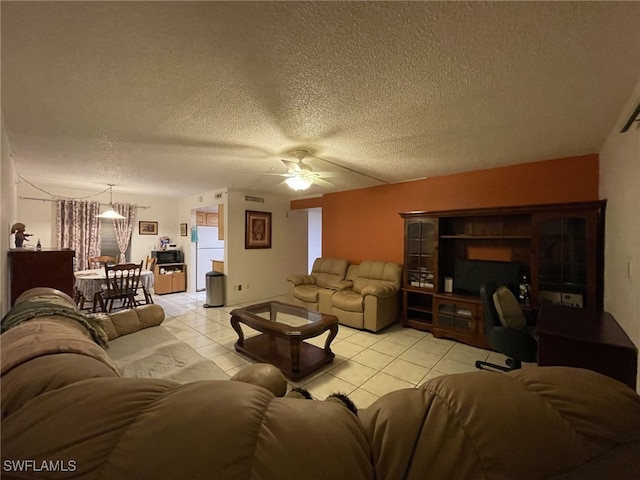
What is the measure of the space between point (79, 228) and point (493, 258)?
7.57m

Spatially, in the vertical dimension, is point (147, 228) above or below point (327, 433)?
above

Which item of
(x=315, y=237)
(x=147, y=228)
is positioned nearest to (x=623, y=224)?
(x=315, y=237)

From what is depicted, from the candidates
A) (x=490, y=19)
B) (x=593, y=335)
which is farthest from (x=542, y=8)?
(x=593, y=335)

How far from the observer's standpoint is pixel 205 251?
6426 millimetres

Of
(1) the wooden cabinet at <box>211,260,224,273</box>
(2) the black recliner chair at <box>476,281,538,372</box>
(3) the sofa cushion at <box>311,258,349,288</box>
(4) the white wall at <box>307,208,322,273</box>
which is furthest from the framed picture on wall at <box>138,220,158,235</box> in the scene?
(2) the black recliner chair at <box>476,281,538,372</box>

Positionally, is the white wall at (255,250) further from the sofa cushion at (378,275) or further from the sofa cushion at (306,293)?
the sofa cushion at (378,275)

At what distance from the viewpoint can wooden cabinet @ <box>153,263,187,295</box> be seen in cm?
584

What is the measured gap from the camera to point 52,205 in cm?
498

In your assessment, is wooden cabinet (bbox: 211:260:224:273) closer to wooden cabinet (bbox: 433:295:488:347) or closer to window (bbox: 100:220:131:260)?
window (bbox: 100:220:131:260)

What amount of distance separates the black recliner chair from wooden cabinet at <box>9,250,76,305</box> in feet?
12.9

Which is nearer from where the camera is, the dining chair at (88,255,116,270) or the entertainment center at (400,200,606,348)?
the entertainment center at (400,200,606,348)

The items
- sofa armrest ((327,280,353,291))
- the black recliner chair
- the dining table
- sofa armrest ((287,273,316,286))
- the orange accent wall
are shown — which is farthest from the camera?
sofa armrest ((287,273,316,286))

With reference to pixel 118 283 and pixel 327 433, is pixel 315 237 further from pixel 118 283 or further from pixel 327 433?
pixel 327 433

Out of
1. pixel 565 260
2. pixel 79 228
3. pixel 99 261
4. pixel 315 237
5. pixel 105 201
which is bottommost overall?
pixel 99 261
